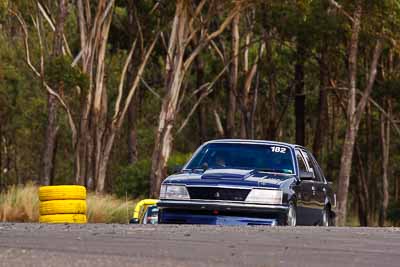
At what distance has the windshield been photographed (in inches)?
657

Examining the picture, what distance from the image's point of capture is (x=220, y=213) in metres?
15.5

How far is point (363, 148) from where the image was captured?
54812 mm

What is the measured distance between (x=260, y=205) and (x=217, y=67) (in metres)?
35.1

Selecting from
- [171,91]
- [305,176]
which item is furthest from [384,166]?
[305,176]

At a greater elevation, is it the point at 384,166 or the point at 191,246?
the point at 191,246

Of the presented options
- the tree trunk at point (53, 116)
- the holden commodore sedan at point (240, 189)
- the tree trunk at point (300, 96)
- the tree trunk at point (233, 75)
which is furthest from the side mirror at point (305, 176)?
the tree trunk at point (300, 96)

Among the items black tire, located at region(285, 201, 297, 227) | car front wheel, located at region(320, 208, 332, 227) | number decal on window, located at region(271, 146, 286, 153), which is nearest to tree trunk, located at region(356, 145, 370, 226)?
car front wheel, located at region(320, 208, 332, 227)

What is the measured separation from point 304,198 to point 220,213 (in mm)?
1608

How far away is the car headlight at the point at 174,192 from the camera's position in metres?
15.6

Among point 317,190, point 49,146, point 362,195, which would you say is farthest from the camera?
point 362,195

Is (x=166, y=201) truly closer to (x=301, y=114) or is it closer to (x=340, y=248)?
(x=340, y=248)

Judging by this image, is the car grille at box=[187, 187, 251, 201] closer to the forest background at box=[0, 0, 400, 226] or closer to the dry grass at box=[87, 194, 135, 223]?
the dry grass at box=[87, 194, 135, 223]

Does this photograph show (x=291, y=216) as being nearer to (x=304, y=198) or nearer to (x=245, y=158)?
(x=304, y=198)

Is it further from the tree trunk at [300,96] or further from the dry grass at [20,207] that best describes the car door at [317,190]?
the tree trunk at [300,96]
